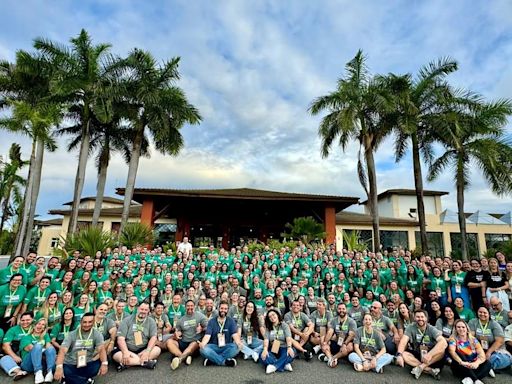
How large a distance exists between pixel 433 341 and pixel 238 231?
15936 millimetres

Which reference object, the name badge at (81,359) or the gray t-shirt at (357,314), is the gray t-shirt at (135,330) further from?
the gray t-shirt at (357,314)

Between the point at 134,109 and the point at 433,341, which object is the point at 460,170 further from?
the point at 134,109

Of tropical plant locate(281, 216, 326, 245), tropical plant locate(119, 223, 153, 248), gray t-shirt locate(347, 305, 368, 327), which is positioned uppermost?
tropical plant locate(281, 216, 326, 245)

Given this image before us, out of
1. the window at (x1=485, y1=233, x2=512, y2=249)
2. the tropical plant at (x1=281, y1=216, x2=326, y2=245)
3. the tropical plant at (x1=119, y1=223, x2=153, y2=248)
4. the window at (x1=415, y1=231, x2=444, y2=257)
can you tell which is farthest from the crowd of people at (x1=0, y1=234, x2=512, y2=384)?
the window at (x1=485, y1=233, x2=512, y2=249)

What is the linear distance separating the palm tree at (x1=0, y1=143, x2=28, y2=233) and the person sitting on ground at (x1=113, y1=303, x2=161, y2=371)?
18.6 meters

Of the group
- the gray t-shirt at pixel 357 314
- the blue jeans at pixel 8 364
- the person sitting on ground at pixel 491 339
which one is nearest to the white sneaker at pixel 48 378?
the blue jeans at pixel 8 364

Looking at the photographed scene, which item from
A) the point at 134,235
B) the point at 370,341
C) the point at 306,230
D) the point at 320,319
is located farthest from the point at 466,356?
the point at 134,235

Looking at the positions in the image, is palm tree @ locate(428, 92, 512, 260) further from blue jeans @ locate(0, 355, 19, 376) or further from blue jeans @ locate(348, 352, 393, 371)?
blue jeans @ locate(0, 355, 19, 376)

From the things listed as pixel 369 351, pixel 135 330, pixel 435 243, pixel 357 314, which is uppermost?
pixel 435 243

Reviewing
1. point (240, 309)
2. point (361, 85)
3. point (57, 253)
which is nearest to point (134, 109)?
point (57, 253)

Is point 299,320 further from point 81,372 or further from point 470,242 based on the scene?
point 470,242

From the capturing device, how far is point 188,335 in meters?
5.69

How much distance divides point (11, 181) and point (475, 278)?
2476 cm

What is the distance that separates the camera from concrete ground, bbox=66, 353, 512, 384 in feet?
15.6
